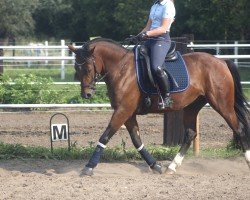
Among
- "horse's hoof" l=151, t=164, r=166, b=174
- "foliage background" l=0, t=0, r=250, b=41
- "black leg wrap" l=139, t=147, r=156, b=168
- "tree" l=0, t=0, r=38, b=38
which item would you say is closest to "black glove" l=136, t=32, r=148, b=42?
"black leg wrap" l=139, t=147, r=156, b=168

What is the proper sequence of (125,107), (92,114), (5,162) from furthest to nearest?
(92,114) → (5,162) → (125,107)

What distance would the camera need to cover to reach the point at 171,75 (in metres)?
9.44

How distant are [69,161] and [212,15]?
2688cm

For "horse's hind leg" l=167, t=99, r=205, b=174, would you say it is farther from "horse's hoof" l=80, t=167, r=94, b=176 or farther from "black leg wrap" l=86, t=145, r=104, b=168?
"horse's hoof" l=80, t=167, r=94, b=176

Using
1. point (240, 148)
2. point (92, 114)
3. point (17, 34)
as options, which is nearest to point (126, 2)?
point (17, 34)

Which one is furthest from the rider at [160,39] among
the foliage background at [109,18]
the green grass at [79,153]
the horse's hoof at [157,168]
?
the foliage background at [109,18]

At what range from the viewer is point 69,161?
10320mm

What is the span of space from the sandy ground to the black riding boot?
3.42 ft

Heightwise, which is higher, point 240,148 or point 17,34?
point 240,148

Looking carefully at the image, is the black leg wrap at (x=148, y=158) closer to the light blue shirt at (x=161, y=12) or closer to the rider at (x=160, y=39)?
the rider at (x=160, y=39)

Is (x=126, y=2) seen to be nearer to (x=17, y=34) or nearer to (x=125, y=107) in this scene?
(x=17, y=34)

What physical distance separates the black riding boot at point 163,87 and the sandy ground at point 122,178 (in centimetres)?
104

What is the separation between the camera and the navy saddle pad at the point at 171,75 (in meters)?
9.38

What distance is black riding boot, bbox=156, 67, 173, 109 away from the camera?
30.2 ft
